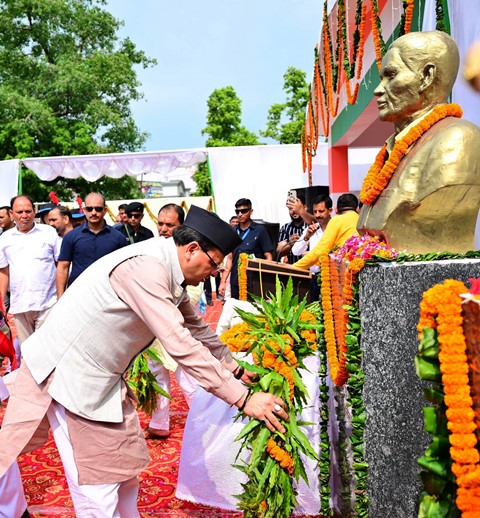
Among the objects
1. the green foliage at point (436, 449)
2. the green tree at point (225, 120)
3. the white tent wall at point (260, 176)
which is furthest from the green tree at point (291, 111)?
the green foliage at point (436, 449)

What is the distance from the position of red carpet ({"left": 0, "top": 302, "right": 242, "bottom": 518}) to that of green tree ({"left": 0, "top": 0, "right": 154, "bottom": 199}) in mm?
17699

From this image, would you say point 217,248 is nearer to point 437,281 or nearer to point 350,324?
point 350,324

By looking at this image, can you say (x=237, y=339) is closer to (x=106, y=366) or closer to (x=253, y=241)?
(x=106, y=366)

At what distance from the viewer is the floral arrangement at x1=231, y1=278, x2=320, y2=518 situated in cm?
243

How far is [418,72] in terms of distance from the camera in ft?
8.29

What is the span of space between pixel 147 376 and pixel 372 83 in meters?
4.29

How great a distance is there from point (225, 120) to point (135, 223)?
24.0m

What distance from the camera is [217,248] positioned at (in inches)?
87.4

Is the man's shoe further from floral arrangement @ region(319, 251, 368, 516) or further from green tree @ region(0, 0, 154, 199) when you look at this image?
green tree @ region(0, 0, 154, 199)

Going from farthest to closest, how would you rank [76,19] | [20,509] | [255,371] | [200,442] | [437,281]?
[76,19] < [200,442] < [20,509] < [255,371] < [437,281]

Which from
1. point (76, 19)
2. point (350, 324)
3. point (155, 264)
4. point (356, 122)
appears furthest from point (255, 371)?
point (76, 19)

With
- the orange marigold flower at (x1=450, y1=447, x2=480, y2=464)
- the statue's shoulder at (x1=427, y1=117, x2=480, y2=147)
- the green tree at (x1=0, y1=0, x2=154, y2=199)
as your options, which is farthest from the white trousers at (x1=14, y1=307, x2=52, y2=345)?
the green tree at (x1=0, y1=0, x2=154, y2=199)

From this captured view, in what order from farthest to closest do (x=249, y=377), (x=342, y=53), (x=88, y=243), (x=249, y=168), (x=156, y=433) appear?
(x=249, y=168) → (x=342, y=53) → (x=88, y=243) → (x=156, y=433) → (x=249, y=377)

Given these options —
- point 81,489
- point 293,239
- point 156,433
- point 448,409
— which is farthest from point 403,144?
point 293,239
